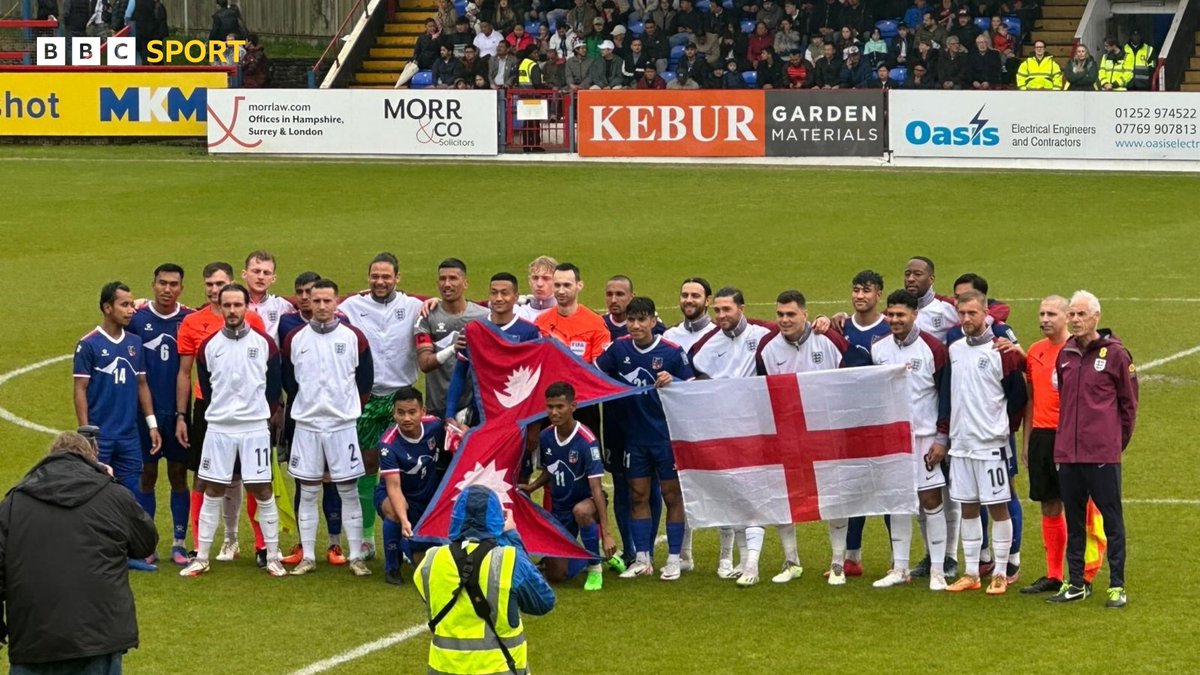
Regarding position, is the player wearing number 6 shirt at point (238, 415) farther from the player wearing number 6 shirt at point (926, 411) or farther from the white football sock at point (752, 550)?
the player wearing number 6 shirt at point (926, 411)

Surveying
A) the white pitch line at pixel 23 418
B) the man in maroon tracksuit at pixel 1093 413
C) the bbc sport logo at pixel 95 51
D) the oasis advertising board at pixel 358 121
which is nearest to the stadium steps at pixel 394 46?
the bbc sport logo at pixel 95 51

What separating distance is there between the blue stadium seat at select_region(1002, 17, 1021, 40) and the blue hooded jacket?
103ft

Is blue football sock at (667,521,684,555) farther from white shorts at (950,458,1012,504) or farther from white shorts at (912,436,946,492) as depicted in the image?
white shorts at (950,458,1012,504)

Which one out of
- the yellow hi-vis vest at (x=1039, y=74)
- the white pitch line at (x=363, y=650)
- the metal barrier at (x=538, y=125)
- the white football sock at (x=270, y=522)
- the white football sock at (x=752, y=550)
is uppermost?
the yellow hi-vis vest at (x=1039, y=74)

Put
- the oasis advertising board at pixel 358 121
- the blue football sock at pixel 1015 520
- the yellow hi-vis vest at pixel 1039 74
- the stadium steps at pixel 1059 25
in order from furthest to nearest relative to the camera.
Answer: the stadium steps at pixel 1059 25, the oasis advertising board at pixel 358 121, the yellow hi-vis vest at pixel 1039 74, the blue football sock at pixel 1015 520

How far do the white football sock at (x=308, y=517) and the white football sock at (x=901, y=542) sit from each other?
3748 millimetres

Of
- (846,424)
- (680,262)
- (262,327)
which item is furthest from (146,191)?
(846,424)

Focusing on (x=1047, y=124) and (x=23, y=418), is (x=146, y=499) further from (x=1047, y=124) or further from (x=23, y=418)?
(x=1047, y=124)

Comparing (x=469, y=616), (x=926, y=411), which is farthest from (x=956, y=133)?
(x=469, y=616)

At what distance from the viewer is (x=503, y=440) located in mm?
13242

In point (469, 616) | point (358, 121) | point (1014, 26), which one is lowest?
point (469, 616)

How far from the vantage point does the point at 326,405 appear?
44.0 feet

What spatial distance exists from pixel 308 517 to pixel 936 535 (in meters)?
4.34

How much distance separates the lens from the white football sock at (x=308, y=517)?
44.3ft
